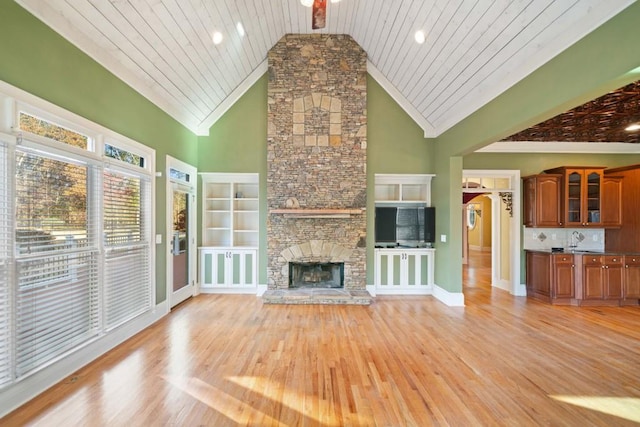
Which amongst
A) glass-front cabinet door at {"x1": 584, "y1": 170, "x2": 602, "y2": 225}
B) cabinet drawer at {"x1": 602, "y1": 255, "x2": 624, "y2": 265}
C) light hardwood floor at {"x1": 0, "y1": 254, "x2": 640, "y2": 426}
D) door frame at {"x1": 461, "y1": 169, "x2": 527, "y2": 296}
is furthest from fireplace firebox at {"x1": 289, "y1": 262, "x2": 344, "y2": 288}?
glass-front cabinet door at {"x1": 584, "y1": 170, "x2": 602, "y2": 225}

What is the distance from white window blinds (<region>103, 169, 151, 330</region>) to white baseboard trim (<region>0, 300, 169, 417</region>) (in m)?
0.15

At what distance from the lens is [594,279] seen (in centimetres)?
542

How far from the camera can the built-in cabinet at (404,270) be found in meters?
6.21

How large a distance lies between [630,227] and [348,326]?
5.74 meters

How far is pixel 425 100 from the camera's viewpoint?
554 cm

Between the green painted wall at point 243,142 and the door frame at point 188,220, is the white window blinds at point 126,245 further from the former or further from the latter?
the green painted wall at point 243,142

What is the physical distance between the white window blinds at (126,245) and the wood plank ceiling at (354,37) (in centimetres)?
130

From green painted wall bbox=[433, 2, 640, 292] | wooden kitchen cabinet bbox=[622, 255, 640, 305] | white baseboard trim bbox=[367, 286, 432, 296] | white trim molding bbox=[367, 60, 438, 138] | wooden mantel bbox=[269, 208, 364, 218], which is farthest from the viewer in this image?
white baseboard trim bbox=[367, 286, 432, 296]

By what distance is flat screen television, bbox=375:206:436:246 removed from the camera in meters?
6.12

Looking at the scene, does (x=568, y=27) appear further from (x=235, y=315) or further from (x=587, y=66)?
(x=235, y=315)

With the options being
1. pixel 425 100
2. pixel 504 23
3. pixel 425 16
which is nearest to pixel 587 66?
pixel 504 23

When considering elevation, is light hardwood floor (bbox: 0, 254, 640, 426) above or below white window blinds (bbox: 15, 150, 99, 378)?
below

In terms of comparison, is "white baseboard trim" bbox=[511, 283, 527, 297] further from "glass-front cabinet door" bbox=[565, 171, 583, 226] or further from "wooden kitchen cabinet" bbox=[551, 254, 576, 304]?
"glass-front cabinet door" bbox=[565, 171, 583, 226]

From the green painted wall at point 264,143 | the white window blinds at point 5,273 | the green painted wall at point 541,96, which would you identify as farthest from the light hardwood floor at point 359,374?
the green painted wall at point 264,143
